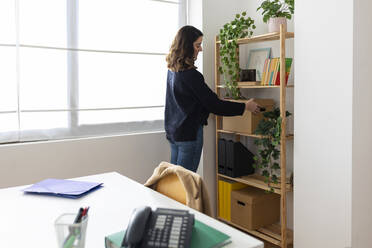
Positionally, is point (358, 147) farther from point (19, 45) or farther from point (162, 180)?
point (19, 45)

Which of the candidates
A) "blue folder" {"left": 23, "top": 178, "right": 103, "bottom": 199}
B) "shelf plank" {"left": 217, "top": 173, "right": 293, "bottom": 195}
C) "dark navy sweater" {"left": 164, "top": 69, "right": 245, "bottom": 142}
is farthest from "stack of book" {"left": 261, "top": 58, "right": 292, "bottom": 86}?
"blue folder" {"left": 23, "top": 178, "right": 103, "bottom": 199}

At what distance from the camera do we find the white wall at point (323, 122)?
2113 mm

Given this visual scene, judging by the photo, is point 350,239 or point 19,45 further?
point 19,45

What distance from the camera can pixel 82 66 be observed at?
286cm

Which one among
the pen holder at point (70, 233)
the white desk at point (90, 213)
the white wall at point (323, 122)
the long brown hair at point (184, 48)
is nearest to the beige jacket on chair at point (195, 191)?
the white desk at point (90, 213)

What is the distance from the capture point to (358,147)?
2146 mm

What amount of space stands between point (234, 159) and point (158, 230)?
86.8 inches

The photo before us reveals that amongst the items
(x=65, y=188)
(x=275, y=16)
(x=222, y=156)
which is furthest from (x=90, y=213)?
(x=275, y=16)

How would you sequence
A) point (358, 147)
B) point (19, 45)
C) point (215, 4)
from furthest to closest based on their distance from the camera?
point (215, 4), point (19, 45), point (358, 147)

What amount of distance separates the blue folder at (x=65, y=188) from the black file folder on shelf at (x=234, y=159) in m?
1.62

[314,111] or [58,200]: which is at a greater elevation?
[314,111]

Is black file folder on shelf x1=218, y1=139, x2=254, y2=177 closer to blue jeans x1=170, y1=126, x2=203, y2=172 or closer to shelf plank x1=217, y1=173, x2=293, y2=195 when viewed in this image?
shelf plank x1=217, y1=173, x2=293, y2=195

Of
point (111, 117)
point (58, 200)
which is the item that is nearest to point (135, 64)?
point (111, 117)

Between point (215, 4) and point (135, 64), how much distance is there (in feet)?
3.07
